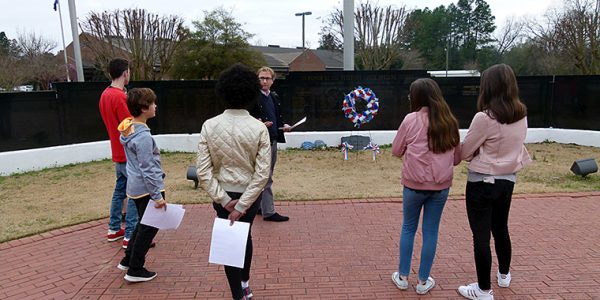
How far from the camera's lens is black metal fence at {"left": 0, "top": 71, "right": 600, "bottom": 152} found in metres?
9.70

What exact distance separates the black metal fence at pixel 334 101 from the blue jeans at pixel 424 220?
24.4ft

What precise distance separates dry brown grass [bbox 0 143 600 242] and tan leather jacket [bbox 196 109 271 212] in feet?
11.2

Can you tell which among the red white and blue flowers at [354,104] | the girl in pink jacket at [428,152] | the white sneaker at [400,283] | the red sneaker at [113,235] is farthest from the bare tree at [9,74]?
the girl in pink jacket at [428,152]

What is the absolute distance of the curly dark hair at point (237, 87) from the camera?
9.34 feet

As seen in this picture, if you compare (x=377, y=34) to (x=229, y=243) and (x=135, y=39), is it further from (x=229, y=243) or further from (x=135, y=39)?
(x=229, y=243)

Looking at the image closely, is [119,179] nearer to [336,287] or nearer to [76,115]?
[336,287]

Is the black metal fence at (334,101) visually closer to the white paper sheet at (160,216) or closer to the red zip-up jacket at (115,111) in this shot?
the red zip-up jacket at (115,111)

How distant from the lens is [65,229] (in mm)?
5176

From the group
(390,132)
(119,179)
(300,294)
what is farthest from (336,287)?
(390,132)

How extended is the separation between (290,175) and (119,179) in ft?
12.9

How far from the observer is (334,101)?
35.1 ft

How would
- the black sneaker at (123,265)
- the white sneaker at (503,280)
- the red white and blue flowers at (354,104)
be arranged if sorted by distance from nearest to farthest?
the white sneaker at (503,280) → the black sneaker at (123,265) → the red white and blue flowers at (354,104)

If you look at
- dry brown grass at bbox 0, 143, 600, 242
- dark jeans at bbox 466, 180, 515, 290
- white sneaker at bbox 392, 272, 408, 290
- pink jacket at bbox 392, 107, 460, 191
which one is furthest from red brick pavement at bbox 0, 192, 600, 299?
pink jacket at bbox 392, 107, 460, 191

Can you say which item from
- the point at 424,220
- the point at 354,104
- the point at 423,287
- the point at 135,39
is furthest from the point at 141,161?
the point at 135,39
